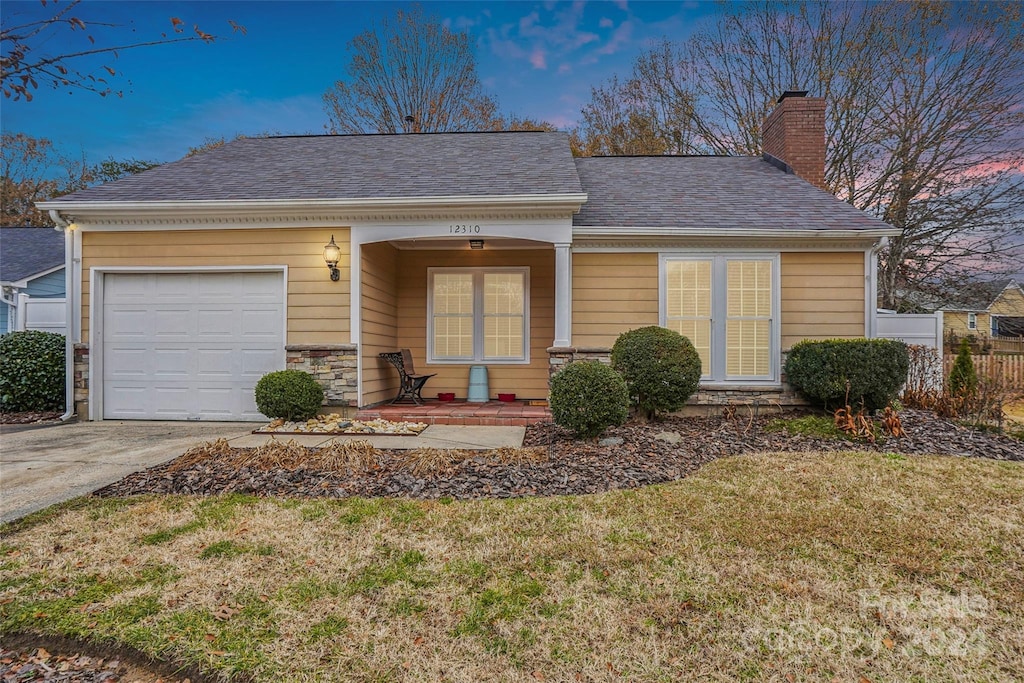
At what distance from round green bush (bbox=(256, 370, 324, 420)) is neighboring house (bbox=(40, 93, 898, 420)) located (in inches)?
14.0

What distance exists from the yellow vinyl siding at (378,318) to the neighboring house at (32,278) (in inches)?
229

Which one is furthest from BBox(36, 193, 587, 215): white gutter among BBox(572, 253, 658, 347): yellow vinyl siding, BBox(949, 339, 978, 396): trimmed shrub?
BBox(949, 339, 978, 396): trimmed shrub

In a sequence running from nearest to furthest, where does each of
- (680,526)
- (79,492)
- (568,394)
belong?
(680,526)
(79,492)
(568,394)

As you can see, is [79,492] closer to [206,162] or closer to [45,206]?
[45,206]

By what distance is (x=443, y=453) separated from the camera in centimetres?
461

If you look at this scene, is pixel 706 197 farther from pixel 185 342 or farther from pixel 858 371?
pixel 185 342

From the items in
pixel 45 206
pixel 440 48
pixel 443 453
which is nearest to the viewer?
pixel 443 453

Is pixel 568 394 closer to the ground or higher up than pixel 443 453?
higher up

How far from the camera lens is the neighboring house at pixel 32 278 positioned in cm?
853

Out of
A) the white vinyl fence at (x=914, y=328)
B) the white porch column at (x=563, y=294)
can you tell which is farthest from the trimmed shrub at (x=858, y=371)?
the white porch column at (x=563, y=294)

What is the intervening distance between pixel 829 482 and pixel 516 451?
256cm

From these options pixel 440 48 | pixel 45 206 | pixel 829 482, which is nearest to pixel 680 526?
pixel 829 482

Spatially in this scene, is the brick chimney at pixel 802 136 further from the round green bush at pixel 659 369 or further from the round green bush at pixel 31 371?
the round green bush at pixel 31 371

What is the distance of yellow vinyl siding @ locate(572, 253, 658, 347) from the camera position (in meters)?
6.98
